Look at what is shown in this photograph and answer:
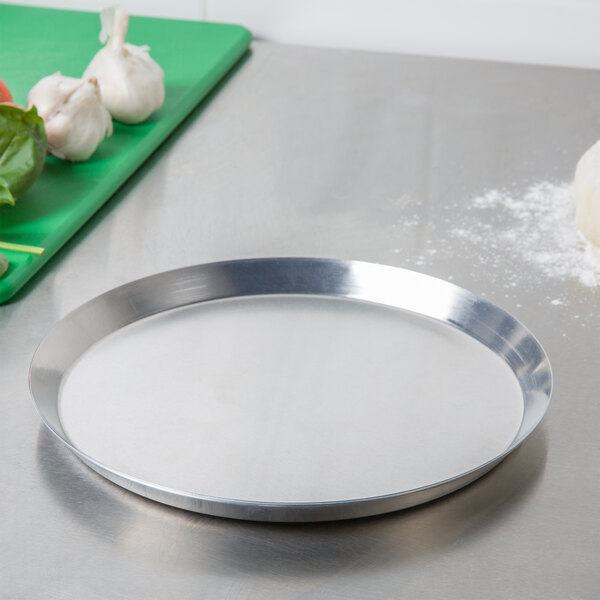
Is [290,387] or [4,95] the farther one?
[4,95]

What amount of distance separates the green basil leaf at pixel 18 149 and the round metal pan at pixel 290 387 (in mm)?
166

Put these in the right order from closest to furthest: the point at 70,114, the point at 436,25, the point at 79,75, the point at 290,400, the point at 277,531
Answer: the point at 277,531 < the point at 290,400 < the point at 70,114 < the point at 79,75 < the point at 436,25

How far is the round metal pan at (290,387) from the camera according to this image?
509mm

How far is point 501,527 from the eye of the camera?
49 cm

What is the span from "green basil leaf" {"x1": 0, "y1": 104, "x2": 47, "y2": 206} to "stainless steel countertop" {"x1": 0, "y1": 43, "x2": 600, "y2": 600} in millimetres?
69

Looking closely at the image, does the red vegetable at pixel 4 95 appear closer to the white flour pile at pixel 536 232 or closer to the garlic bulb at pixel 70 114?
the garlic bulb at pixel 70 114

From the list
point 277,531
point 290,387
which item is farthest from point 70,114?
point 277,531

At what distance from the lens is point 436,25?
124 centimetres

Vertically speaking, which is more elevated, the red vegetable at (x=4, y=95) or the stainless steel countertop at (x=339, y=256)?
the red vegetable at (x=4, y=95)

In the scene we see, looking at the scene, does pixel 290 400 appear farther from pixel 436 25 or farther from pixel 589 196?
pixel 436 25

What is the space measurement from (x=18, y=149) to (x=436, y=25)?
27.5 inches

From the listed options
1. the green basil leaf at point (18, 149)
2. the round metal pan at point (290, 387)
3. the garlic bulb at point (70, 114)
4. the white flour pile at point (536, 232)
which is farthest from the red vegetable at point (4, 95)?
the white flour pile at point (536, 232)

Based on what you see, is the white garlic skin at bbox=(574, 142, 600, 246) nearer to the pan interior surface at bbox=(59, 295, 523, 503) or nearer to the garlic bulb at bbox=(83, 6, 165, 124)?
the pan interior surface at bbox=(59, 295, 523, 503)

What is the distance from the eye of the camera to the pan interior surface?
0.52m
